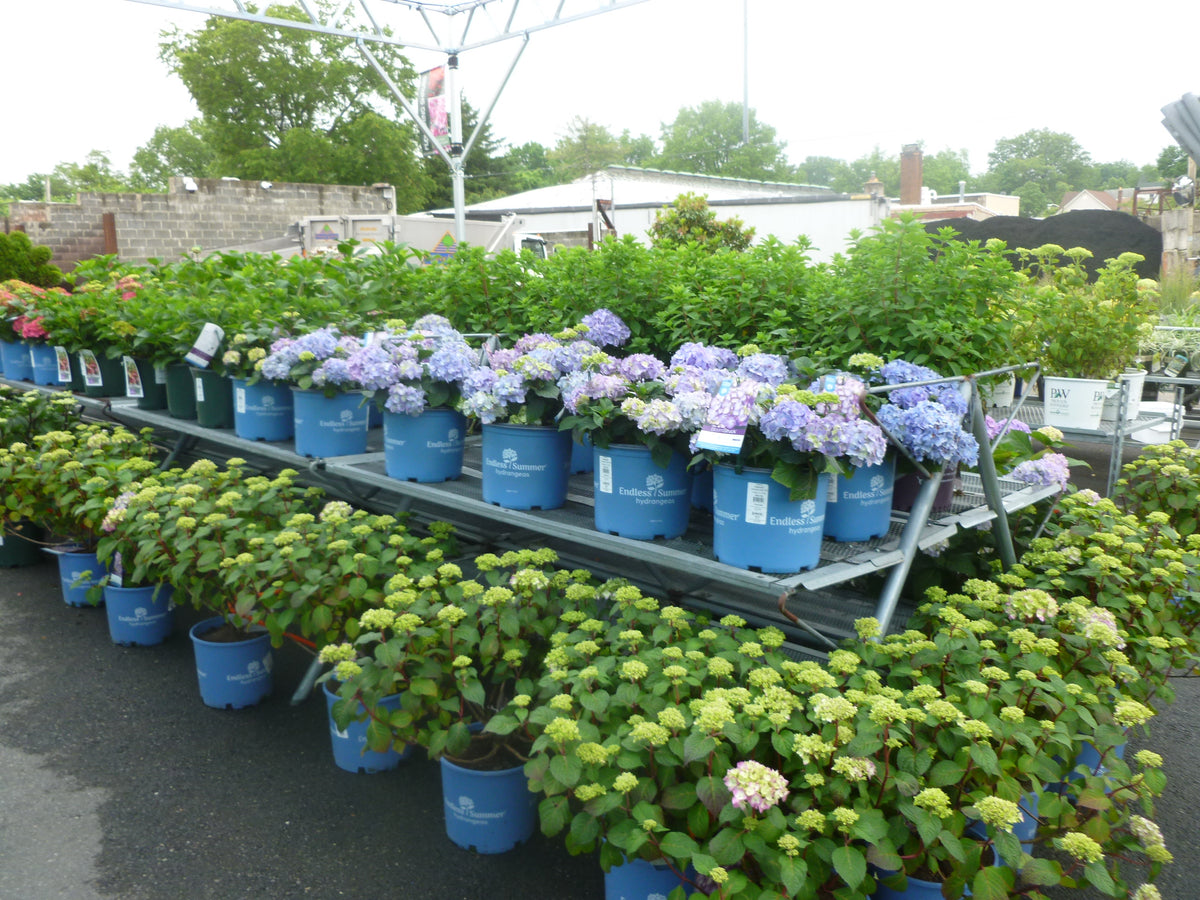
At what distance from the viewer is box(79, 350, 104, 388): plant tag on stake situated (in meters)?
4.65

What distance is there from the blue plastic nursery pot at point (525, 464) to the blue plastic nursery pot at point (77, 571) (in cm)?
240

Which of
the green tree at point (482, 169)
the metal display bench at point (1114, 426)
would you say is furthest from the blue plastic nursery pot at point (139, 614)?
the green tree at point (482, 169)

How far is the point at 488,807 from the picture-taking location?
89.4 inches

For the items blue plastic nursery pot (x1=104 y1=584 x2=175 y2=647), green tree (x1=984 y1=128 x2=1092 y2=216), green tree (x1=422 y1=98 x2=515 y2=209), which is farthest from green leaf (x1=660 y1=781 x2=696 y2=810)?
green tree (x1=984 y1=128 x2=1092 y2=216)

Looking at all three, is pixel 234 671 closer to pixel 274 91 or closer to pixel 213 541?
pixel 213 541

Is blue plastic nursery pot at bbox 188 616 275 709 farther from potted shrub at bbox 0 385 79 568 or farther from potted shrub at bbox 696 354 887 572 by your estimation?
potted shrub at bbox 696 354 887 572

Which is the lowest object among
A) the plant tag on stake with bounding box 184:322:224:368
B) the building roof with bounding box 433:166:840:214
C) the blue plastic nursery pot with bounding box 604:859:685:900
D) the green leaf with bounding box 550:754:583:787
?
the blue plastic nursery pot with bounding box 604:859:685:900

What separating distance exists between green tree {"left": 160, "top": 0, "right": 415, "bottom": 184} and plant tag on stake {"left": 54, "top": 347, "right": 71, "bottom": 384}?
982 inches

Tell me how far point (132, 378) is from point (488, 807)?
10.8 feet

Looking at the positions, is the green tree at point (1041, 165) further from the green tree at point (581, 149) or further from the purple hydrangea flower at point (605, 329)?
the purple hydrangea flower at point (605, 329)

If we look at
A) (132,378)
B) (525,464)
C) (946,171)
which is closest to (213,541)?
(525,464)

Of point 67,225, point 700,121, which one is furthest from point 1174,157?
point 67,225

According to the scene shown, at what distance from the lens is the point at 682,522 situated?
2.32 m

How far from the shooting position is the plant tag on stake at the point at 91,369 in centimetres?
465
